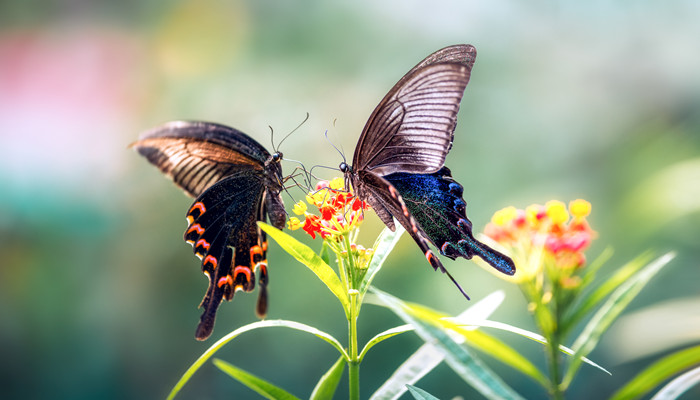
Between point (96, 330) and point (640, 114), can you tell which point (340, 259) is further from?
point (640, 114)

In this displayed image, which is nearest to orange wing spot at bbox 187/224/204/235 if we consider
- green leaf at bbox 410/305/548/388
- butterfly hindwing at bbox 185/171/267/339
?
butterfly hindwing at bbox 185/171/267/339

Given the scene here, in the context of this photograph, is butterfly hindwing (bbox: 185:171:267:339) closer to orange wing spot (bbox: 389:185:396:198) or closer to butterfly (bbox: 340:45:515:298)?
butterfly (bbox: 340:45:515:298)

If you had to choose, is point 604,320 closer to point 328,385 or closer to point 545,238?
point 545,238

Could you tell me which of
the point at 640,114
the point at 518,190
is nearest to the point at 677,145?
the point at 640,114

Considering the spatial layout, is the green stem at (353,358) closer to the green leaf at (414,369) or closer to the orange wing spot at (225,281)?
the green leaf at (414,369)

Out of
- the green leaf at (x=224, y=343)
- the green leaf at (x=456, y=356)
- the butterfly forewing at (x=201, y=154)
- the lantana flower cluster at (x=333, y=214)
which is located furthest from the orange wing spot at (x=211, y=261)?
the green leaf at (x=456, y=356)
